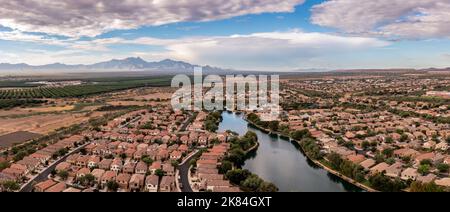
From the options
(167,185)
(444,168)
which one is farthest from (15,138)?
(444,168)

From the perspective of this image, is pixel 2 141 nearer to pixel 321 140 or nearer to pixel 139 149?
pixel 139 149

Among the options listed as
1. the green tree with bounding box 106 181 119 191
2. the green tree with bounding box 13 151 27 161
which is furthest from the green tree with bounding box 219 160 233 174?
the green tree with bounding box 13 151 27 161

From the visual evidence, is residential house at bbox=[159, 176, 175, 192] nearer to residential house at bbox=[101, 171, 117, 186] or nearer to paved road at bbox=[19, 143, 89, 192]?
residential house at bbox=[101, 171, 117, 186]

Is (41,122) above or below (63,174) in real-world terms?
above

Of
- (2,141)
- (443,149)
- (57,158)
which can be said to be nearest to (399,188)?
(443,149)

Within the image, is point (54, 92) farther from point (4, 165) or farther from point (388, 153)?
point (388, 153)

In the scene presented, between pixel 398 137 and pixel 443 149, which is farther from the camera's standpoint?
pixel 398 137
